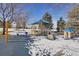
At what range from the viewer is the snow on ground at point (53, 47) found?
1.69 m

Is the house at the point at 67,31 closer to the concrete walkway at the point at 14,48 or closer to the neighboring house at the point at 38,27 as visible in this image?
the neighboring house at the point at 38,27

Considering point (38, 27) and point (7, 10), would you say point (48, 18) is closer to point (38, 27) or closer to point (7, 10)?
point (38, 27)

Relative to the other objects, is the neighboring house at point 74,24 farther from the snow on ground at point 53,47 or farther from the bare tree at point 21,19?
the bare tree at point 21,19

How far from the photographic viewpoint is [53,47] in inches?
66.9

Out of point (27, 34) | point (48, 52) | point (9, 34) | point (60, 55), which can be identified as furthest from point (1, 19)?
point (60, 55)

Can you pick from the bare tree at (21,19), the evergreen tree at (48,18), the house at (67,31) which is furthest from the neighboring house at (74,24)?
the bare tree at (21,19)

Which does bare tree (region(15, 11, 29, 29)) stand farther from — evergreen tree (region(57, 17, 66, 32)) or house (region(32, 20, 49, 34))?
evergreen tree (region(57, 17, 66, 32))

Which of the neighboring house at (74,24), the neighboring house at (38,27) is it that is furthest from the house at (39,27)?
the neighboring house at (74,24)

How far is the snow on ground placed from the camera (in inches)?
66.4

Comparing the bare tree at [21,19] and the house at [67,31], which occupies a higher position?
the bare tree at [21,19]

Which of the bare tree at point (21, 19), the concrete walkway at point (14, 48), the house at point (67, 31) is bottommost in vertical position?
the concrete walkway at point (14, 48)

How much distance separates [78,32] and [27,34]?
0.49 meters

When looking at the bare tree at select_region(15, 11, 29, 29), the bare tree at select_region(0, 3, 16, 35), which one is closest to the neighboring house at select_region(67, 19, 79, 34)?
the bare tree at select_region(15, 11, 29, 29)

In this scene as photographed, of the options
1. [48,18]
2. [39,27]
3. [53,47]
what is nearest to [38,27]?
[39,27]
